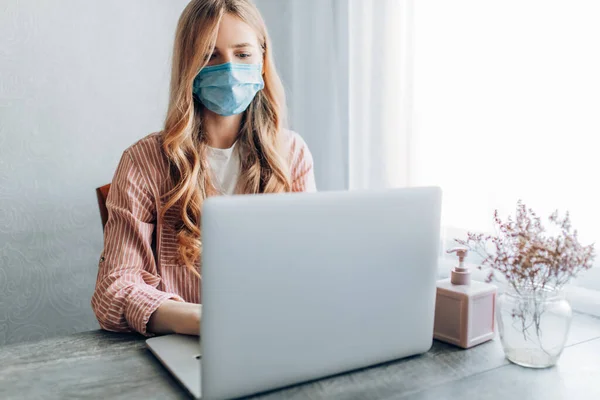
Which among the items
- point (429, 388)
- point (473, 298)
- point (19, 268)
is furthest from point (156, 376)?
point (19, 268)

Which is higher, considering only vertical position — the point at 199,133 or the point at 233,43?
the point at 233,43

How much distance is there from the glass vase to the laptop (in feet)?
0.44

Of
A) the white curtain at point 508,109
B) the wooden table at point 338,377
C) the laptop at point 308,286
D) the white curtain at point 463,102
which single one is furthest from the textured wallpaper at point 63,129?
the laptop at point 308,286

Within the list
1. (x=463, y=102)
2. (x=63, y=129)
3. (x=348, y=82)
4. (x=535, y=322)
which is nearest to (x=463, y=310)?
(x=535, y=322)

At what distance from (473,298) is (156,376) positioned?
0.52m

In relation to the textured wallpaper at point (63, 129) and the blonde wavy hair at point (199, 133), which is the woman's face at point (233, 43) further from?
the textured wallpaper at point (63, 129)

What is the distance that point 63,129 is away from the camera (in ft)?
6.46

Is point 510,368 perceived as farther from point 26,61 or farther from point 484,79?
point 26,61

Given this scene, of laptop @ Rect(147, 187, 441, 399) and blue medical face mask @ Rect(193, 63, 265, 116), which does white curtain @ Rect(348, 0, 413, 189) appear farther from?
laptop @ Rect(147, 187, 441, 399)

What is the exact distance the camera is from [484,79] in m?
1.49

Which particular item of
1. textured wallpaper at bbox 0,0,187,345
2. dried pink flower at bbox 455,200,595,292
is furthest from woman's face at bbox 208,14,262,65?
textured wallpaper at bbox 0,0,187,345

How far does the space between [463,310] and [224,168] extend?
0.68m

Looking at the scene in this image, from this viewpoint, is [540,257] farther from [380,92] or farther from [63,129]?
[63,129]

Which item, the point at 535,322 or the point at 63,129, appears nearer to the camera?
the point at 535,322
